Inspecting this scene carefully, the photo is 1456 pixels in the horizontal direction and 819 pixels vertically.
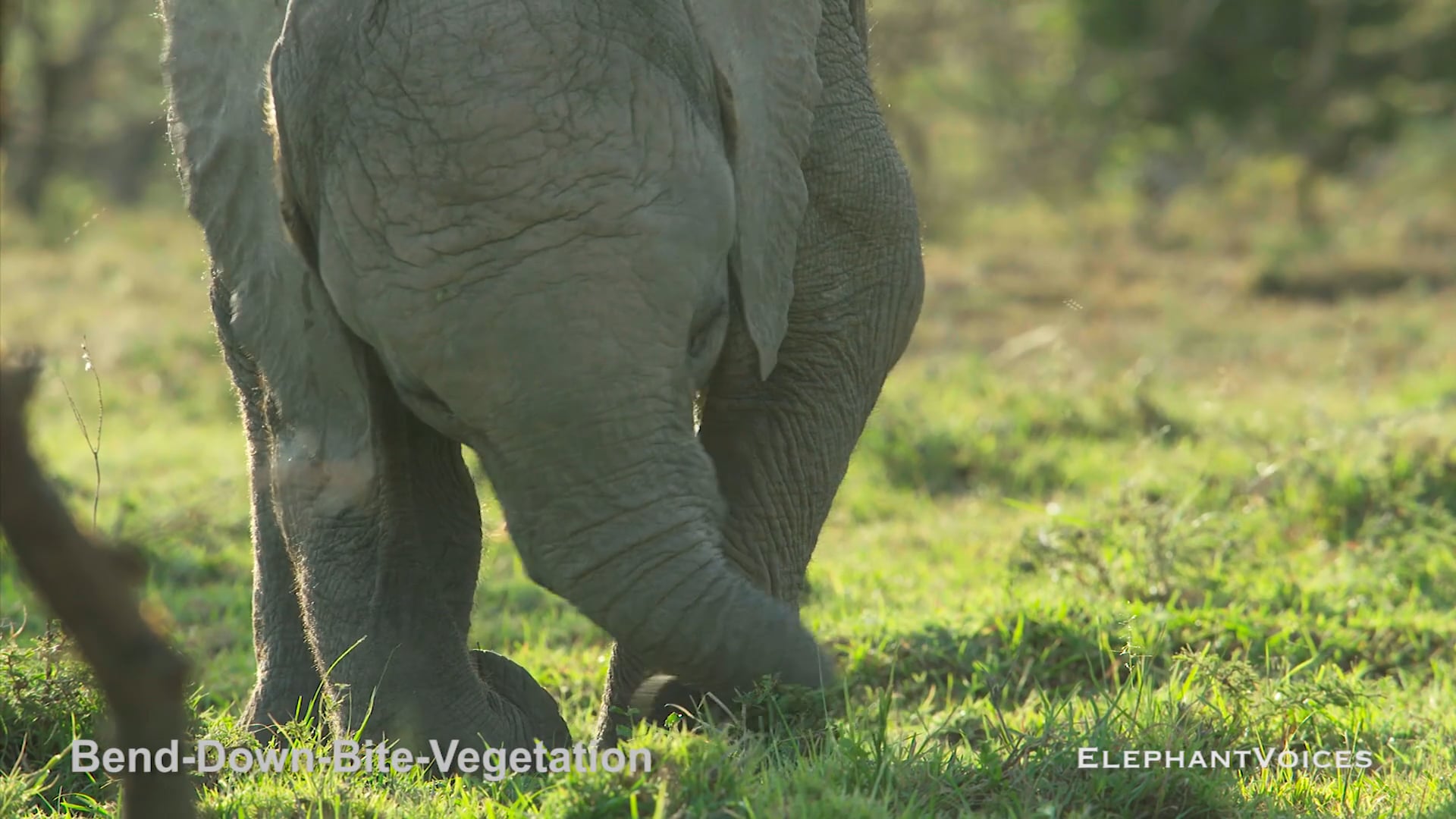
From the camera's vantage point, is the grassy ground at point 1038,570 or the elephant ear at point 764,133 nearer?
the elephant ear at point 764,133

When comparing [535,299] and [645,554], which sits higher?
[535,299]

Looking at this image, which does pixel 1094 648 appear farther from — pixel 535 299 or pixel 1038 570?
pixel 535 299

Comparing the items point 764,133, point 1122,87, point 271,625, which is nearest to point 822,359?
point 764,133

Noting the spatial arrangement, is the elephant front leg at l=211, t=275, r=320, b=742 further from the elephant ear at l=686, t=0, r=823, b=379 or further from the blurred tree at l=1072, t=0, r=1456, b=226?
the blurred tree at l=1072, t=0, r=1456, b=226

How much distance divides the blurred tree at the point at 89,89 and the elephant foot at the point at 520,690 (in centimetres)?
1228

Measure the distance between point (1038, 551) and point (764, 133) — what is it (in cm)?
270

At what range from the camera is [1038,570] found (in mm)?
5543

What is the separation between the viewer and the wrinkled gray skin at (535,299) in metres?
2.73

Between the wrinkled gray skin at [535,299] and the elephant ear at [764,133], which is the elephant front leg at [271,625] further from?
the elephant ear at [764,133]

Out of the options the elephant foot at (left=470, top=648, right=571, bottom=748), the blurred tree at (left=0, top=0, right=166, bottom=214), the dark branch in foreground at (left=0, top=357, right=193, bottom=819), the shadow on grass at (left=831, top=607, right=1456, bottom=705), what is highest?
the blurred tree at (left=0, top=0, right=166, bottom=214)

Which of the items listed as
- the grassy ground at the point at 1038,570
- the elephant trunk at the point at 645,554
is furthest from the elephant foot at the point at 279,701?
Result: the elephant trunk at the point at 645,554

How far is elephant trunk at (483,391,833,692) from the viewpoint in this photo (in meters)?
2.76

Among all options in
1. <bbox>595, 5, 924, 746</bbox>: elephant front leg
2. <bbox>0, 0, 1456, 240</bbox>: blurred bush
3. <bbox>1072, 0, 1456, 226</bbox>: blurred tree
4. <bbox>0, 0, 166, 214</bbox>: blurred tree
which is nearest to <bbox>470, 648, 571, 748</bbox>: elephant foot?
<bbox>595, 5, 924, 746</bbox>: elephant front leg

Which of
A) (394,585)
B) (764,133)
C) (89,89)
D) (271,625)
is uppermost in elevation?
(89,89)
